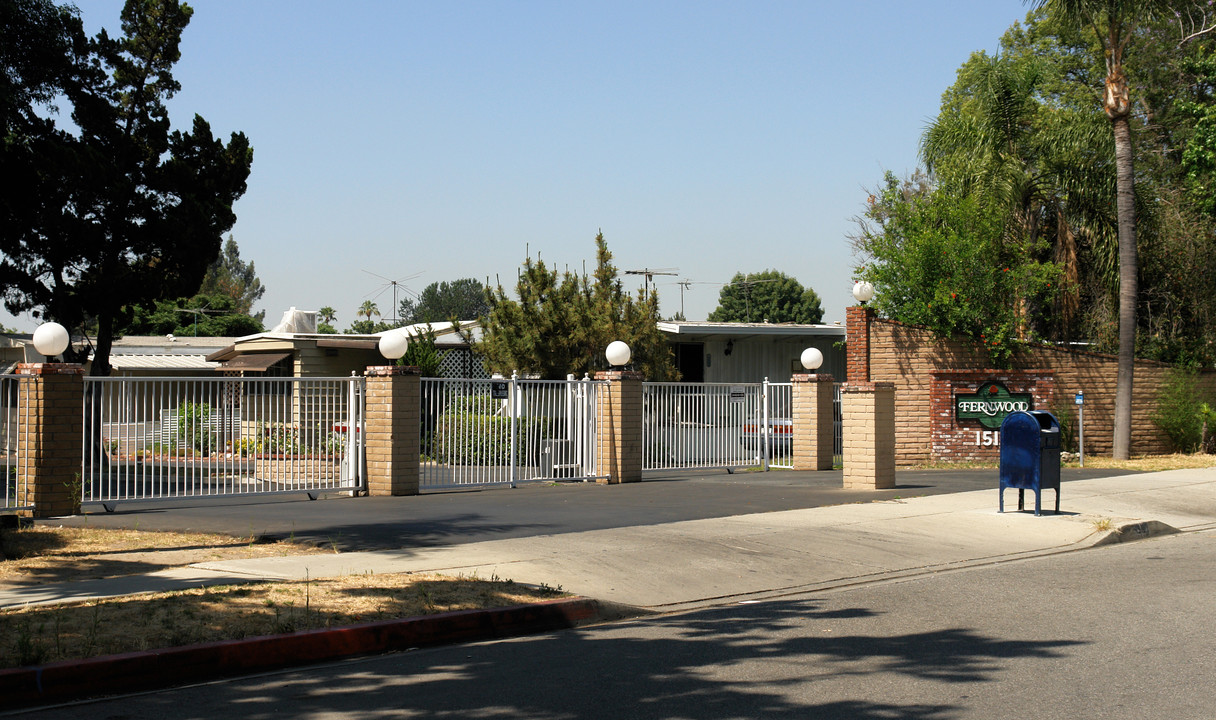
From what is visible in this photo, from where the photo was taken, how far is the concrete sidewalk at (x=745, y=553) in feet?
29.8

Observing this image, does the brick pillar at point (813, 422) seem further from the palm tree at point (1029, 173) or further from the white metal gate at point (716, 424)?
the palm tree at point (1029, 173)

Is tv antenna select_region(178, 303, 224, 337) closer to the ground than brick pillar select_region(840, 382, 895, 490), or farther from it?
farther from it

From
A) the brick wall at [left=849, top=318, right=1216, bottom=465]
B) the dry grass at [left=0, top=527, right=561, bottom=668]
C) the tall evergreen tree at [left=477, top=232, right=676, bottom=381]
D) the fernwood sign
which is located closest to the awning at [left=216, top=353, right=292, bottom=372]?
the tall evergreen tree at [left=477, top=232, right=676, bottom=381]

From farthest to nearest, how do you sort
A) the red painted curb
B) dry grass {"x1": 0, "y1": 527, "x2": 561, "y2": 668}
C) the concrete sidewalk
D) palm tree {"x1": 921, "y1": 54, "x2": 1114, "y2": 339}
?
palm tree {"x1": 921, "y1": 54, "x2": 1114, "y2": 339}
the concrete sidewalk
dry grass {"x1": 0, "y1": 527, "x2": 561, "y2": 668}
the red painted curb

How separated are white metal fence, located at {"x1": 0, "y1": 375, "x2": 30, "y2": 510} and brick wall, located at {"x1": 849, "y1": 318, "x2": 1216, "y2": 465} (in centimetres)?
1495

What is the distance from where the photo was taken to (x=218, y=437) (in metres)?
14.4

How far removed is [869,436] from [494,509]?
6.13 metres

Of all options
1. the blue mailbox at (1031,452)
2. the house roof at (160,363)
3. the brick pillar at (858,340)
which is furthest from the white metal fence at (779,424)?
the house roof at (160,363)

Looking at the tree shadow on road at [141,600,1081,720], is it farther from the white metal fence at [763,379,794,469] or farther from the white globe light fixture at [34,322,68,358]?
the white metal fence at [763,379,794,469]

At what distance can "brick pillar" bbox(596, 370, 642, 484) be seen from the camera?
1841cm

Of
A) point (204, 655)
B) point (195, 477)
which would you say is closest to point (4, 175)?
point (195, 477)

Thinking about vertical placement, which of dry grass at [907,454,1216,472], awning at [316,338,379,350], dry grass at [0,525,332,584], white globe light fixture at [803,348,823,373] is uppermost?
awning at [316,338,379,350]

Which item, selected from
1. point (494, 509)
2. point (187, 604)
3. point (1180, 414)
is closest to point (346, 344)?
point (494, 509)

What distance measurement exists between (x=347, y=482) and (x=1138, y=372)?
15977 millimetres
